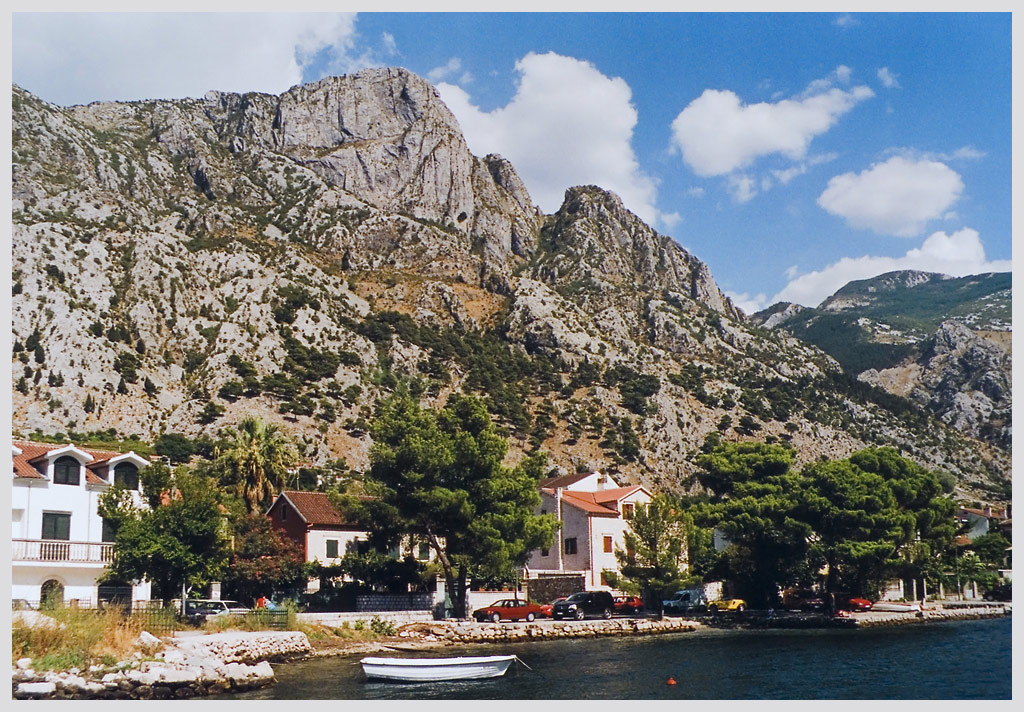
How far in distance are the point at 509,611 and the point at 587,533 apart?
13.3 metres

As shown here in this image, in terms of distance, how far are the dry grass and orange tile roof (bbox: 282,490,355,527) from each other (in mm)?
23215

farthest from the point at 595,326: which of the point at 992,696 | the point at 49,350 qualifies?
the point at 992,696

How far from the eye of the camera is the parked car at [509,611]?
48.1m

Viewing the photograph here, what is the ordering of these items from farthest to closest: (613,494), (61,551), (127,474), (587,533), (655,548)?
(613,494) < (587,533) < (655,548) < (127,474) < (61,551)

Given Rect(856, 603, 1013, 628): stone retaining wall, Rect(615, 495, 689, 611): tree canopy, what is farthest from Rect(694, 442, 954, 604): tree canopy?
Rect(615, 495, 689, 611): tree canopy

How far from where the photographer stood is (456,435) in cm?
4922

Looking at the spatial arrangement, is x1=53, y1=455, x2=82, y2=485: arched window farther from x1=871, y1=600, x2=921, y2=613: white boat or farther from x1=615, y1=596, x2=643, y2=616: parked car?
x1=871, y1=600, x2=921, y2=613: white boat

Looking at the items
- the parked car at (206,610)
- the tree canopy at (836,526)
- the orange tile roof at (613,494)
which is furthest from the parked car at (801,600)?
the parked car at (206,610)

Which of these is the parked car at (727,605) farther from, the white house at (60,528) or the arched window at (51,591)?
the arched window at (51,591)

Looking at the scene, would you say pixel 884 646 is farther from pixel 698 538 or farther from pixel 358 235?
pixel 358 235

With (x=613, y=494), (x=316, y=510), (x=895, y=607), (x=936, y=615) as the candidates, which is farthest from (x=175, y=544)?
(x=895, y=607)

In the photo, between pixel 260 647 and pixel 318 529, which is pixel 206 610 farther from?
pixel 318 529

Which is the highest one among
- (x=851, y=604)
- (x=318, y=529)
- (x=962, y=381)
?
(x=962, y=381)

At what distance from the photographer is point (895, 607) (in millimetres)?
60375
